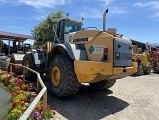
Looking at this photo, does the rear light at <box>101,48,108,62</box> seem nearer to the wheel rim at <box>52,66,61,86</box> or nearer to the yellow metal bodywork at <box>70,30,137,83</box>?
the yellow metal bodywork at <box>70,30,137,83</box>

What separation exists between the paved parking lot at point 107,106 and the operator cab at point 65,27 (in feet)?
7.34

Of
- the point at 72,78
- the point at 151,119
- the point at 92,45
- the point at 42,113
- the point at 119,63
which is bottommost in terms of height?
the point at 151,119

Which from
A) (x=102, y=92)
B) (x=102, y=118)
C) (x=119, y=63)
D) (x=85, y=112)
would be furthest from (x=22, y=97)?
(x=102, y=92)

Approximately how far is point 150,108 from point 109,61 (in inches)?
79.8

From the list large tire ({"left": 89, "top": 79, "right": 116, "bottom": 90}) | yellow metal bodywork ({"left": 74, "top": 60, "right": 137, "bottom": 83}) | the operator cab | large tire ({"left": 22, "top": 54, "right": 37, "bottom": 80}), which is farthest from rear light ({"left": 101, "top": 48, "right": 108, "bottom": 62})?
large tire ({"left": 22, "top": 54, "right": 37, "bottom": 80})

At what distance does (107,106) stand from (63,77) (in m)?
1.59

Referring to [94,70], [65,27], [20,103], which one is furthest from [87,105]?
[65,27]

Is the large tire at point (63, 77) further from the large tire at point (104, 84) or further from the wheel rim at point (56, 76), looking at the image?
the large tire at point (104, 84)

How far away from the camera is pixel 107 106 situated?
279 inches

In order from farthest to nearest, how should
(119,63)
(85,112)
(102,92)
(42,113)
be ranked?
(102,92) → (119,63) → (85,112) → (42,113)

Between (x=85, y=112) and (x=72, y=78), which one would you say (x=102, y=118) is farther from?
(x=72, y=78)

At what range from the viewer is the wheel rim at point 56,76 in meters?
7.48

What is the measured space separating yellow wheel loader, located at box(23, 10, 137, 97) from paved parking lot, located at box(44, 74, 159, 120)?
0.49 meters

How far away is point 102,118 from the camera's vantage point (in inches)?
233
